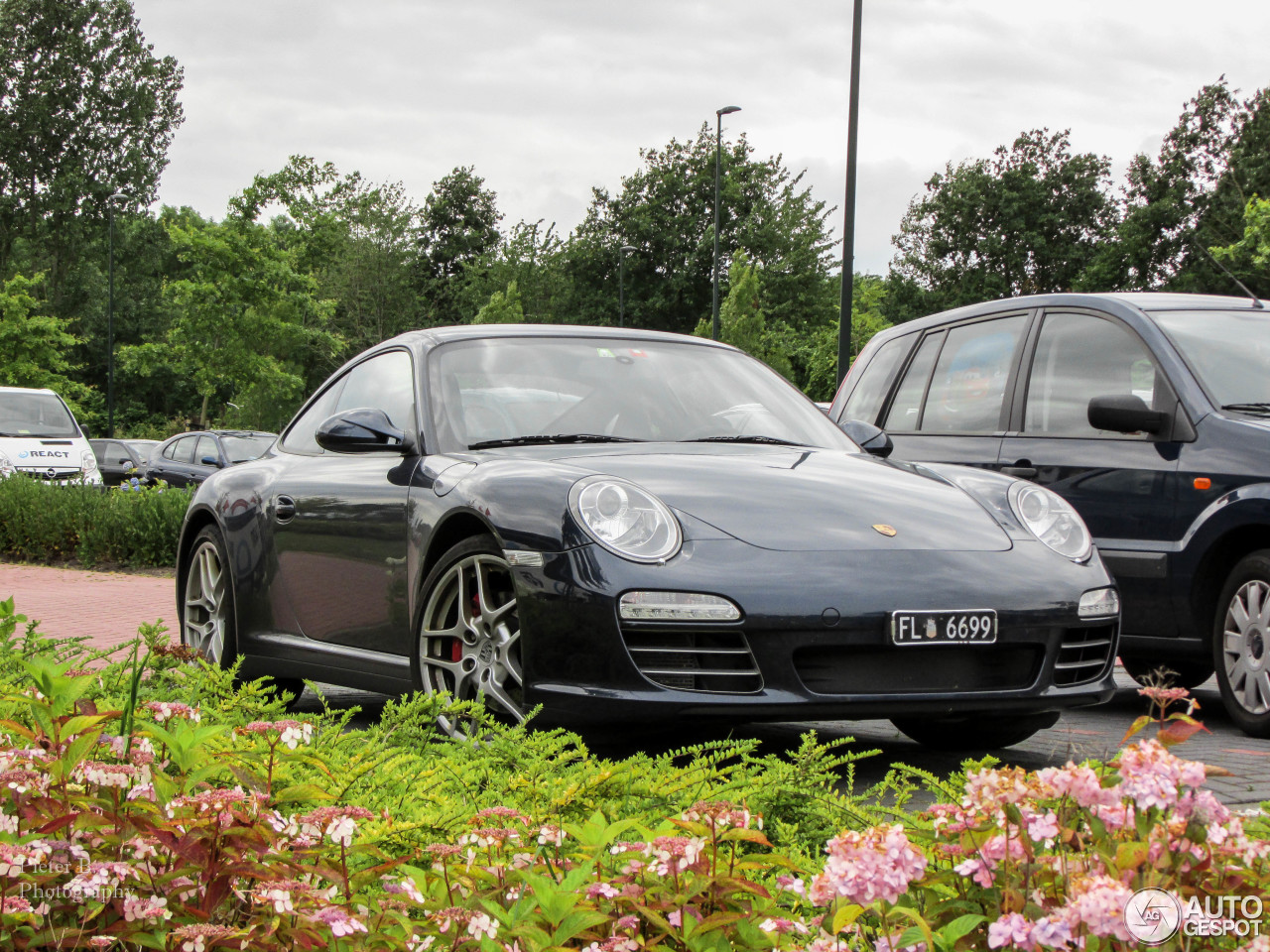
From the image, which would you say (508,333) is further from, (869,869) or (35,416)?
(35,416)

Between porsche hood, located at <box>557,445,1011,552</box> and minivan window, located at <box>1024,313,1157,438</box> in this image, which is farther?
minivan window, located at <box>1024,313,1157,438</box>

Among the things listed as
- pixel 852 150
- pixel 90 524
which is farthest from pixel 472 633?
pixel 852 150

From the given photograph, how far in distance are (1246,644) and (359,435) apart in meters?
3.52

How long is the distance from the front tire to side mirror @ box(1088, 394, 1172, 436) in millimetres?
2932

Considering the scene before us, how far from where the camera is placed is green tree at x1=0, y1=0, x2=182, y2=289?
6209 centimetres

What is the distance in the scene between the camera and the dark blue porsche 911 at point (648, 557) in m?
4.12

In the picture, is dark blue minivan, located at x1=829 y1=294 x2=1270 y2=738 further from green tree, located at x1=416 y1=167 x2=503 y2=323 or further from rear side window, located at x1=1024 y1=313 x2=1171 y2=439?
green tree, located at x1=416 y1=167 x2=503 y2=323

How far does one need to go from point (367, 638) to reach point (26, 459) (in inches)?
673

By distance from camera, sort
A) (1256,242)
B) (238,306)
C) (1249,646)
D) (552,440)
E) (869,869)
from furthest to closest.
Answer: (1256,242)
(238,306)
(1249,646)
(552,440)
(869,869)

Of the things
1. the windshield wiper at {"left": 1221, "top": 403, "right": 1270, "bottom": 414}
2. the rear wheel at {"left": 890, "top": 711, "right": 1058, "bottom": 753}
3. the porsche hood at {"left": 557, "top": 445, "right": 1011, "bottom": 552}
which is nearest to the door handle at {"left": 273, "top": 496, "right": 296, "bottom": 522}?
the porsche hood at {"left": 557, "top": 445, "right": 1011, "bottom": 552}

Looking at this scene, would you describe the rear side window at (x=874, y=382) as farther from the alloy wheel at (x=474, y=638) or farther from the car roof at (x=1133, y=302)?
the alloy wheel at (x=474, y=638)

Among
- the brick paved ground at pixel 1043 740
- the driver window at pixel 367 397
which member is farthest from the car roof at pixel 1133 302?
the driver window at pixel 367 397

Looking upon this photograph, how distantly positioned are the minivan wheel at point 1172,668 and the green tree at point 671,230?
186 feet

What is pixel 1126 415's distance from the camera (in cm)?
615
